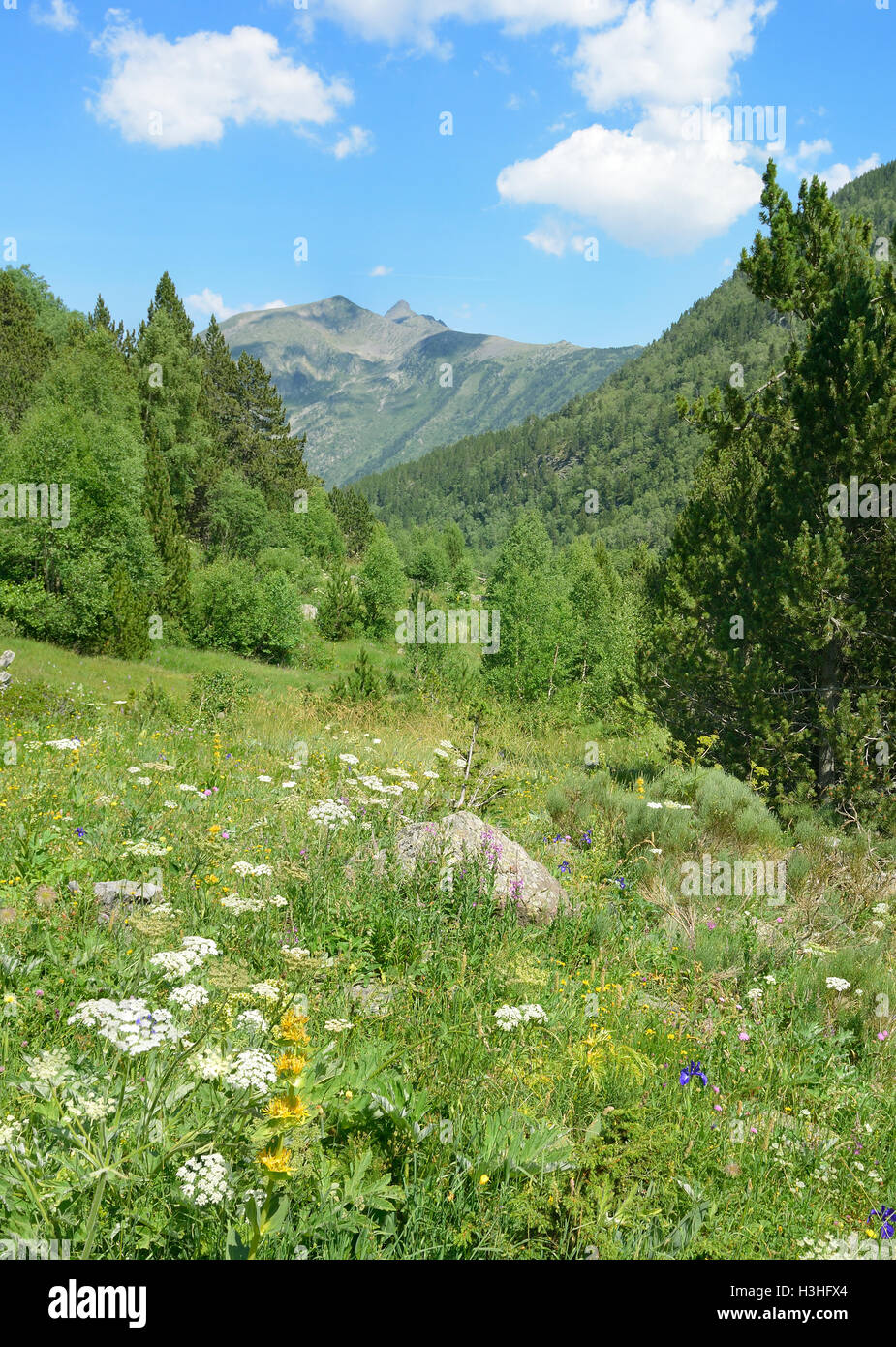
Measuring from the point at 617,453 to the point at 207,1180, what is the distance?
154m

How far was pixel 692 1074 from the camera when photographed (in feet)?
11.2

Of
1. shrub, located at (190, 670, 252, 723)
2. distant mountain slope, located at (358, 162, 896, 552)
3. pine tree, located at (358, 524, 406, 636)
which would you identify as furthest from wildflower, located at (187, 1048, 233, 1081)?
distant mountain slope, located at (358, 162, 896, 552)

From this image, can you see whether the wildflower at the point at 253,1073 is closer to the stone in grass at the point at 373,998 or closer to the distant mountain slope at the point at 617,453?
the stone in grass at the point at 373,998

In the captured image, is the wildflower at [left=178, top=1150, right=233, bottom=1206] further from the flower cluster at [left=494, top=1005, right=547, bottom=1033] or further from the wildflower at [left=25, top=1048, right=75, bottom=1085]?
the flower cluster at [left=494, top=1005, right=547, bottom=1033]

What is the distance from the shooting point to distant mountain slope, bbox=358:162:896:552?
128 m

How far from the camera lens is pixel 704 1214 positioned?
8.57 feet

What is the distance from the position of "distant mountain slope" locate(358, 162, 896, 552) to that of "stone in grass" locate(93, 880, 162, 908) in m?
107

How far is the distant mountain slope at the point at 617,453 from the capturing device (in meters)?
128

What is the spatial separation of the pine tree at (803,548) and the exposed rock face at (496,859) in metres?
5.64

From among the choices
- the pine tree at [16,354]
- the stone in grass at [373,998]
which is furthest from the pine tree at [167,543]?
the stone in grass at [373,998]

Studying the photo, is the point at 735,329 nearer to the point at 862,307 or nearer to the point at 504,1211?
the point at 862,307

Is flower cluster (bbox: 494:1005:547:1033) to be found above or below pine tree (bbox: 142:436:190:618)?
below

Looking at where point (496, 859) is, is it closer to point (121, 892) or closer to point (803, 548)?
point (121, 892)
